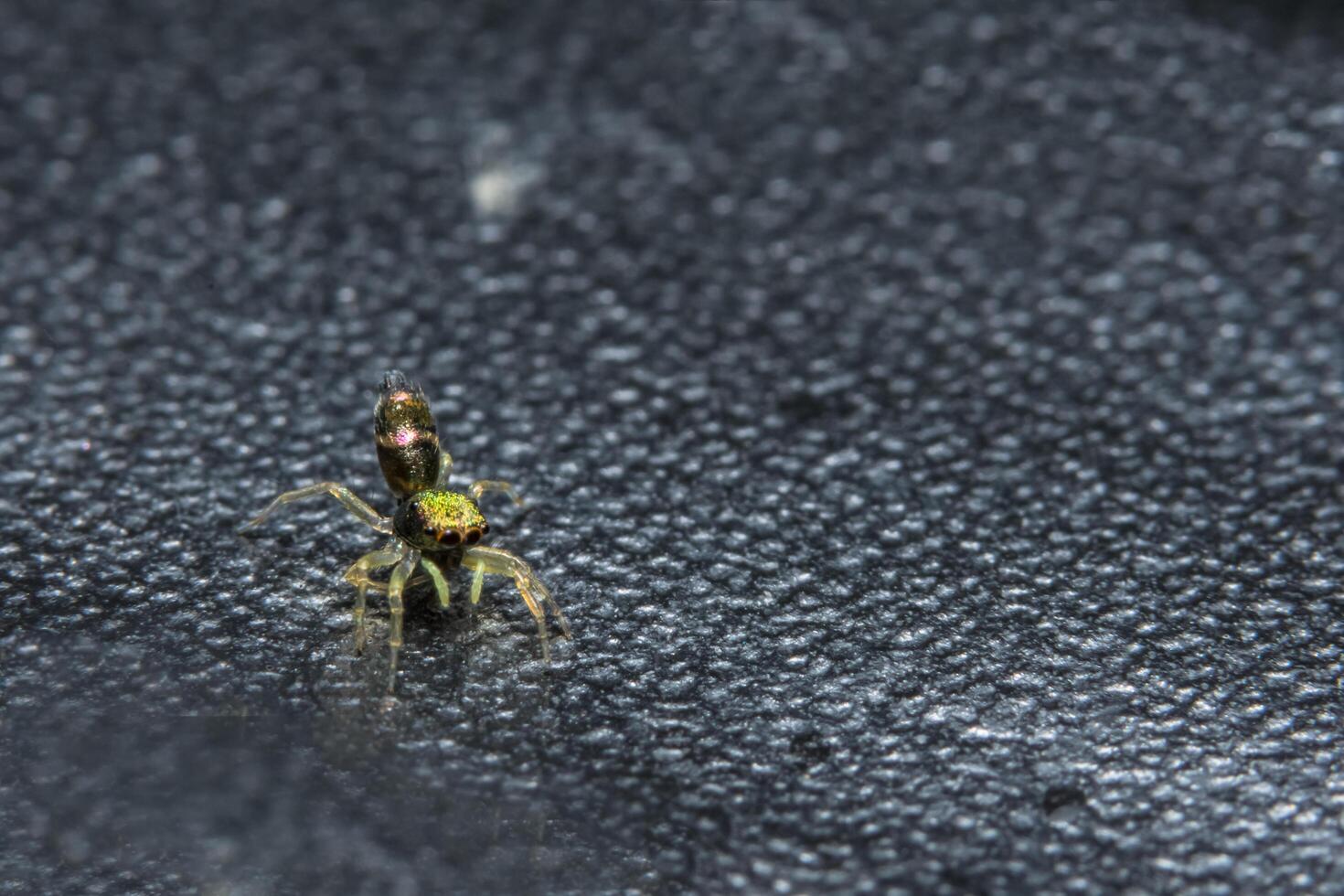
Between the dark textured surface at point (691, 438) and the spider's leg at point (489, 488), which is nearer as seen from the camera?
the dark textured surface at point (691, 438)

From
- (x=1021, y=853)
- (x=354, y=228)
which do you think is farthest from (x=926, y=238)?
(x=1021, y=853)

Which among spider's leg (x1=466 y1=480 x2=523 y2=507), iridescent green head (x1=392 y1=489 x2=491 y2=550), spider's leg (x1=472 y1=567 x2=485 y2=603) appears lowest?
spider's leg (x1=472 y1=567 x2=485 y2=603)

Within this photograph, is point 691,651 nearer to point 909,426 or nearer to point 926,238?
point 909,426

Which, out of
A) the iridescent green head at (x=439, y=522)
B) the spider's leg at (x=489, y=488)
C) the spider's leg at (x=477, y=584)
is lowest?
the spider's leg at (x=477, y=584)

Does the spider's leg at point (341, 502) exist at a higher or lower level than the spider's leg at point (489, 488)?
lower
